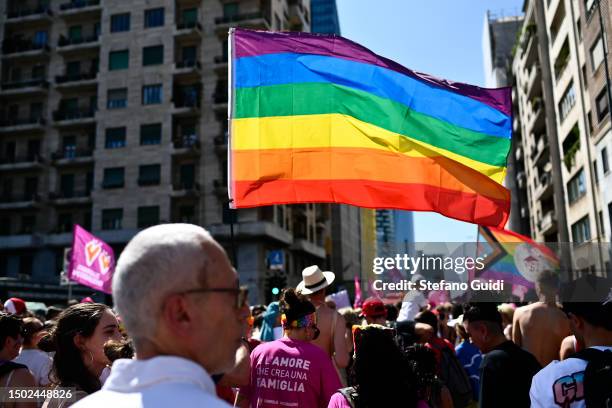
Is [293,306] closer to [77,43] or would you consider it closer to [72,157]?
[72,157]

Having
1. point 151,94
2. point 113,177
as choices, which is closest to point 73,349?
point 113,177

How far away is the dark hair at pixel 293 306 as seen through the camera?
4285mm

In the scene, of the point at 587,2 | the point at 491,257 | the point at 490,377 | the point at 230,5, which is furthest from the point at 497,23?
the point at 490,377

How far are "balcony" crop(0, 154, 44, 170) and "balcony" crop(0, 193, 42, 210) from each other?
6.44ft

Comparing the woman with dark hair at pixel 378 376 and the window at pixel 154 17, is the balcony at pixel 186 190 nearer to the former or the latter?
the window at pixel 154 17

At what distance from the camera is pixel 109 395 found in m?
1.52

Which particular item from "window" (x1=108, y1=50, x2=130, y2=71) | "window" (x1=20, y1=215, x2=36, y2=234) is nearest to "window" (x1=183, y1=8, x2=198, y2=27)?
"window" (x1=108, y1=50, x2=130, y2=71)

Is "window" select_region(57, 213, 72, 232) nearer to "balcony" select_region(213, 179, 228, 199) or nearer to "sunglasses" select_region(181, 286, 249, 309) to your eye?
"balcony" select_region(213, 179, 228, 199)

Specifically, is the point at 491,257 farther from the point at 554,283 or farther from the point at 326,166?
the point at 326,166

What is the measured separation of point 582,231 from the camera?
95.3 feet

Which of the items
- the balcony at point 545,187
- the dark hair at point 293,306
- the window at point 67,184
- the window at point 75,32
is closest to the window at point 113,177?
Answer: the window at point 67,184

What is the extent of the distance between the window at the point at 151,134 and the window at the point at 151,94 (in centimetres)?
170

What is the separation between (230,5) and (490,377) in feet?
131

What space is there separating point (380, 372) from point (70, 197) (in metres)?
40.5
